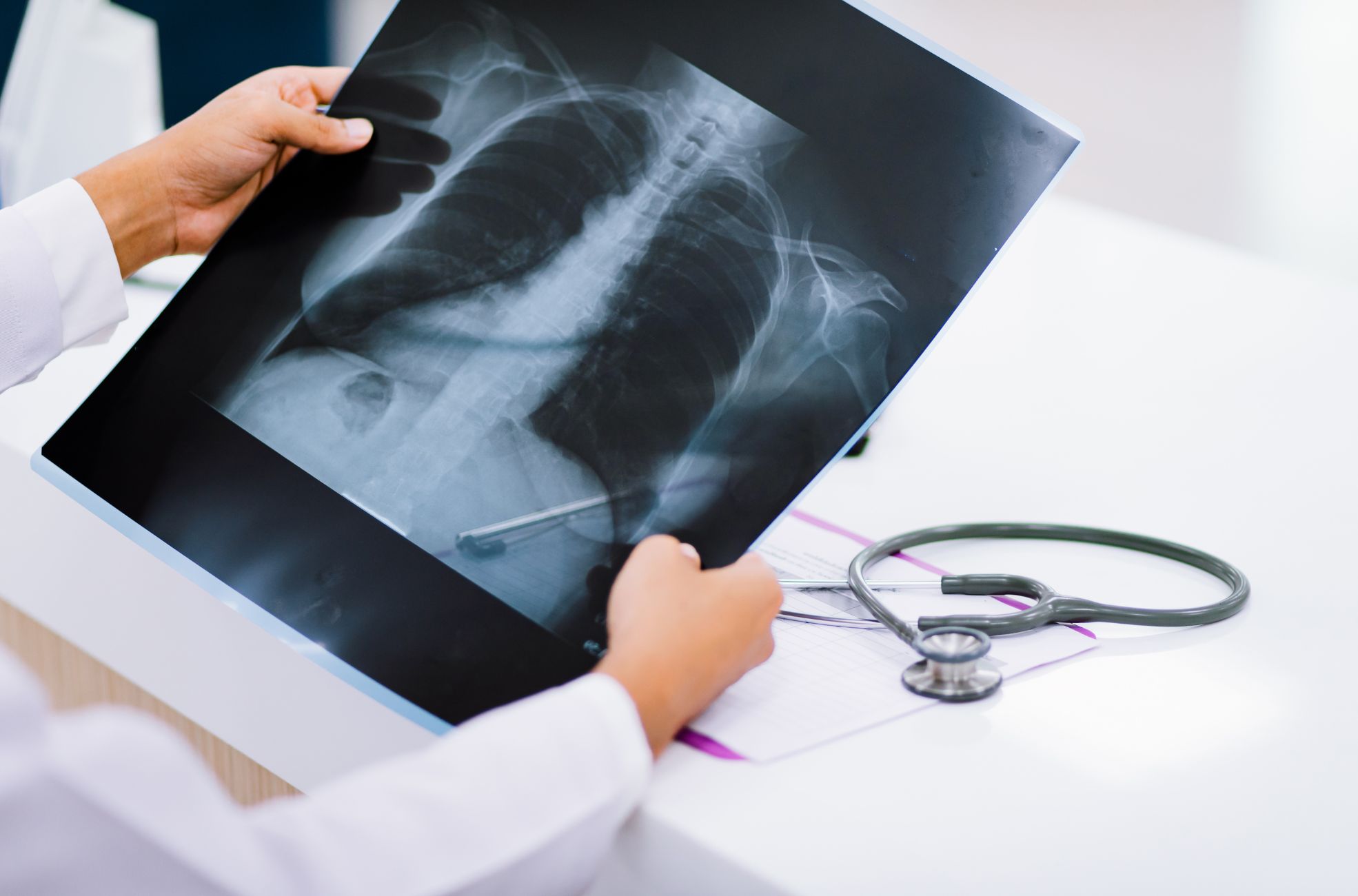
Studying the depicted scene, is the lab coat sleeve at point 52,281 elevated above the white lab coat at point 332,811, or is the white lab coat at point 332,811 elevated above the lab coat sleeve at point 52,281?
the white lab coat at point 332,811

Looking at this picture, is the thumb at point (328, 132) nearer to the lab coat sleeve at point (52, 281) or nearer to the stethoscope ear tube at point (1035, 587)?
the lab coat sleeve at point (52, 281)

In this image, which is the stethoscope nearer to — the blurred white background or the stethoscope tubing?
the stethoscope tubing

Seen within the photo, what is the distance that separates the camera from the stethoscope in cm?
60

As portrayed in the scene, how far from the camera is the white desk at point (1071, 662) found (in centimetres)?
50

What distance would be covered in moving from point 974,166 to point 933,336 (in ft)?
0.34

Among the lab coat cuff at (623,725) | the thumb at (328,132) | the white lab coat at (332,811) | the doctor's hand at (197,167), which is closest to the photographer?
the white lab coat at (332,811)

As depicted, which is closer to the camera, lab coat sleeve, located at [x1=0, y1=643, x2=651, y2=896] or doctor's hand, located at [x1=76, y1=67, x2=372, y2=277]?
lab coat sleeve, located at [x1=0, y1=643, x2=651, y2=896]

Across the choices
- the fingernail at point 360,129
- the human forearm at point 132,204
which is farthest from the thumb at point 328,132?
the human forearm at point 132,204

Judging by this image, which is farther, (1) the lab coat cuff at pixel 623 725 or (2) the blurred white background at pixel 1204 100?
(2) the blurred white background at pixel 1204 100

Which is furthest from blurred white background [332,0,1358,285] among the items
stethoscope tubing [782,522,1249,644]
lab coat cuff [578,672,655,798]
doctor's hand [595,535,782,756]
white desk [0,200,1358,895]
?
lab coat cuff [578,672,655,798]

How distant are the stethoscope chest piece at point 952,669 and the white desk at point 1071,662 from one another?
0.01 metres

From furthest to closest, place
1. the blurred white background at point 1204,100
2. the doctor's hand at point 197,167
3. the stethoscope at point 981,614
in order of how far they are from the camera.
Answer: the blurred white background at point 1204,100, the doctor's hand at point 197,167, the stethoscope at point 981,614

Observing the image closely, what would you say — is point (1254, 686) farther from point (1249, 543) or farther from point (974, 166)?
point (974, 166)

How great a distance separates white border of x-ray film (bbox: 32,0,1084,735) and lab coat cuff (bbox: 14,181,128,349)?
0.59ft
